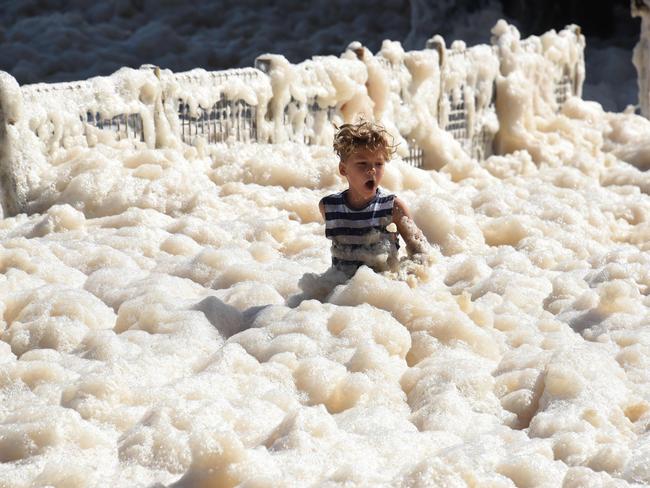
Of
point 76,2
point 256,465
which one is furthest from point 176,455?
point 76,2

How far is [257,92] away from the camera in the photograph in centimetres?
646

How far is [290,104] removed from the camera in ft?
22.0

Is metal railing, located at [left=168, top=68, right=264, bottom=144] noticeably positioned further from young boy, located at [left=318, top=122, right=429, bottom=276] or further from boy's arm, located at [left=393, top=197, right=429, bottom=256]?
boy's arm, located at [left=393, top=197, right=429, bottom=256]

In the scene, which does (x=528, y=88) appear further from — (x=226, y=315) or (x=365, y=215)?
(x=226, y=315)

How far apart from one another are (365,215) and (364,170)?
19cm

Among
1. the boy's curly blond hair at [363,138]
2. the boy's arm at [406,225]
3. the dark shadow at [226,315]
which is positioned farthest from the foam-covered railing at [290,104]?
the dark shadow at [226,315]

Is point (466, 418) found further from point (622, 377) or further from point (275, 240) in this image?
point (275, 240)

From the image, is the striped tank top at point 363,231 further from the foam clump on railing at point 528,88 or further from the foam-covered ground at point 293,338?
the foam clump on railing at point 528,88

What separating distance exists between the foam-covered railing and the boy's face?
42 cm

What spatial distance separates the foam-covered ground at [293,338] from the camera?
3.21 meters

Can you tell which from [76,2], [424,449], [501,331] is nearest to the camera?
[424,449]

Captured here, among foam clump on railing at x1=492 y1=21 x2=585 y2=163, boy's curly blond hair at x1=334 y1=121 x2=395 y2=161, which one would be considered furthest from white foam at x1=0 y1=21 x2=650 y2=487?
foam clump on railing at x1=492 y1=21 x2=585 y2=163

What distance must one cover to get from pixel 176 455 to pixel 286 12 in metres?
11.3

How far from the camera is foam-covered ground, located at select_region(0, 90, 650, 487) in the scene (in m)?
3.21
